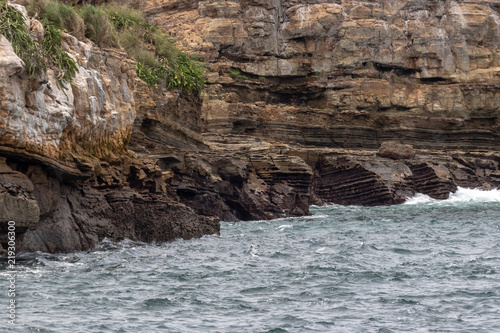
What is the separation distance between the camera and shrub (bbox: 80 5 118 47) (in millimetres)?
22047

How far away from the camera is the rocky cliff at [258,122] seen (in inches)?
624

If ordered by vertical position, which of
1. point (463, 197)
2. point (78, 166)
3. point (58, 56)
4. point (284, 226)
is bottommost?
point (463, 197)

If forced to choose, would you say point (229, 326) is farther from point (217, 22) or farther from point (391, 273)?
point (217, 22)

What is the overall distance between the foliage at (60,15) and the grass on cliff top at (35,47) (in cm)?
255

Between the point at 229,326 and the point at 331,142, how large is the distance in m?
37.8

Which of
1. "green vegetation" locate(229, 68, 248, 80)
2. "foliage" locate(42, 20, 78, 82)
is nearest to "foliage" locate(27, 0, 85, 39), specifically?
"foliage" locate(42, 20, 78, 82)

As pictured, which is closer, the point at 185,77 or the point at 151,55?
the point at 151,55

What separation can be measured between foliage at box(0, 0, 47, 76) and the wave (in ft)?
90.7

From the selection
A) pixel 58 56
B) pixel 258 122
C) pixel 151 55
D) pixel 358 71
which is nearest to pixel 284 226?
pixel 151 55

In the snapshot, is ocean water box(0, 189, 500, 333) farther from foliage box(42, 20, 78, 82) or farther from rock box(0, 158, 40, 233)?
foliage box(42, 20, 78, 82)

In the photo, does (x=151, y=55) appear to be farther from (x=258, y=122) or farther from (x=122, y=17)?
(x=258, y=122)

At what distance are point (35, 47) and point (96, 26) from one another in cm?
712

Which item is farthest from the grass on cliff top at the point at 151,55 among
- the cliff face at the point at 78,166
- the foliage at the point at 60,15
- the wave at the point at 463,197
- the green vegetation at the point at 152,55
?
the wave at the point at 463,197

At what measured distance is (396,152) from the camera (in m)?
42.7
